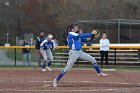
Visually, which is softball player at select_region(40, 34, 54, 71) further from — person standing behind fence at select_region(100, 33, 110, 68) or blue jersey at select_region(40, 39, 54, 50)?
person standing behind fence at select_region(100, 33, 110, 68)

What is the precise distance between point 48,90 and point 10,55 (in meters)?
13.8

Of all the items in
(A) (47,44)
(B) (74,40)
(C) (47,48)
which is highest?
(B) (74,40)

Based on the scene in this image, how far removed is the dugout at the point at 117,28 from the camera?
104ft

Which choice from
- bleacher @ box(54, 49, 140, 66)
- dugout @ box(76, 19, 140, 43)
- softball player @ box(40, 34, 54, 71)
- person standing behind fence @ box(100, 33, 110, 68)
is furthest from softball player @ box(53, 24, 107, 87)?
dugout @ box(76, 19, 140, 43)

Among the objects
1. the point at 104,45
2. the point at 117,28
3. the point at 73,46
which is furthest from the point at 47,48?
the point at 117,28

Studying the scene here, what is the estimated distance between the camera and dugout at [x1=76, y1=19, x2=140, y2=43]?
3159 cm

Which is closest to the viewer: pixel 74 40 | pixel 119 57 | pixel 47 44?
pixel 74 40

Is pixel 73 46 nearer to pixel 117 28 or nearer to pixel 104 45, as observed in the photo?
pixel 104 45

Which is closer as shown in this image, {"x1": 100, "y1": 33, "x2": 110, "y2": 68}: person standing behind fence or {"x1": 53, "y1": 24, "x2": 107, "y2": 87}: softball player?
{"x1": 53, "y1": 24, "x2": 107, "y2": 87}: softball player

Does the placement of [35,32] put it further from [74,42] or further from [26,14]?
[74,42]

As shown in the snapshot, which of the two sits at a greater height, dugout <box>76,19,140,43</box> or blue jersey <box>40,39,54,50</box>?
dugout <box>76,19,140,43</box>

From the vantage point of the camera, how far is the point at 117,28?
33875 mm

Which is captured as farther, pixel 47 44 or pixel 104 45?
pixel 104 45

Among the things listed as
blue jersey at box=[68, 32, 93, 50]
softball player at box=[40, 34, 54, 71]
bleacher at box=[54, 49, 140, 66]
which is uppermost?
blue jersey at box=[68, 32, 93, 50]
